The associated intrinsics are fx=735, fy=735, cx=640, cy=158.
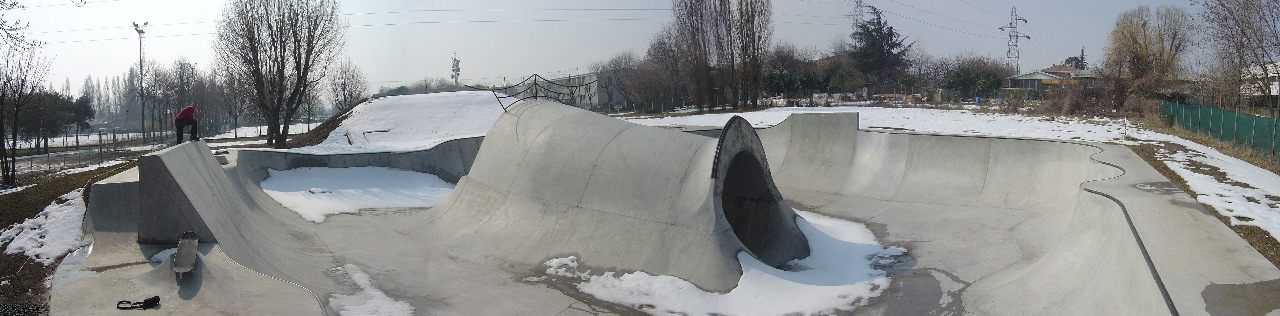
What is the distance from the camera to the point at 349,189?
1964 cm

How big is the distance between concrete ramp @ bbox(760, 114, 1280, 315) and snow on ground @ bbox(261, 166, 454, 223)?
9.74 metres

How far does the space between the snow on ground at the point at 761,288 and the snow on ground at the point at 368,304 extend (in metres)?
2.37

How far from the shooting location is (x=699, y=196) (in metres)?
10.6

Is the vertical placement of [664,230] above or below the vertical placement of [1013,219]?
above

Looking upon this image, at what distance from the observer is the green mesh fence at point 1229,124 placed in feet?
55.9

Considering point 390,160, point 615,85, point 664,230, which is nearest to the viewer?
point 664,230

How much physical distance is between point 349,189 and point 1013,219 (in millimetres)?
15918

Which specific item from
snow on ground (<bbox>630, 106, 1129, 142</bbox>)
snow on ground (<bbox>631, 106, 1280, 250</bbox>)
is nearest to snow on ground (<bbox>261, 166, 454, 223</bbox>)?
snow on ground (<bbox>630, 106, 1129, 142</bbox>)

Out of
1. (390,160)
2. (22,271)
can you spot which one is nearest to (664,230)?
(22,271)

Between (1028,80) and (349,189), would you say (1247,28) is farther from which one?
(1028,80)

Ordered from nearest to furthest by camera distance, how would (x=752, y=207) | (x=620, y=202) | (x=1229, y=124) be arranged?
(x=620, y=202), (x=752, y=207), (x=1229, y=124)

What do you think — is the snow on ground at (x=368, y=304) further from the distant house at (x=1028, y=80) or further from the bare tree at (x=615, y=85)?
the distant house at (x=1028, y=80)

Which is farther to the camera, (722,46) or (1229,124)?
(722,46)

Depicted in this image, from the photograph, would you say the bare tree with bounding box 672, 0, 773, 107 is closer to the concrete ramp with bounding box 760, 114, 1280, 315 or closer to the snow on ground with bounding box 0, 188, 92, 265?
the concrete ramp with bounding box 760, 114, 1280, 315
